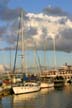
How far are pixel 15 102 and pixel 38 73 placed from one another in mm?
66232

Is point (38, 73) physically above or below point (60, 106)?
above

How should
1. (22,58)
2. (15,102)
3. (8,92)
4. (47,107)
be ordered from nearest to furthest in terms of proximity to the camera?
(47,107), (15,102), (8,92), (22,58)

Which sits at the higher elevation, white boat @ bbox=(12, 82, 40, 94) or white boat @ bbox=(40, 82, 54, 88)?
white boat @ bbox=(40, 82, 54, 88)

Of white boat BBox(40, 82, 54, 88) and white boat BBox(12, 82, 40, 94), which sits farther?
→ white boat BBox(40, 82, 54, 88)

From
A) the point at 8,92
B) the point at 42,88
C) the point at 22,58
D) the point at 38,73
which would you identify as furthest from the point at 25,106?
the point at 38,73

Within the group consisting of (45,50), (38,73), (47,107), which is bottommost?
(47,107)

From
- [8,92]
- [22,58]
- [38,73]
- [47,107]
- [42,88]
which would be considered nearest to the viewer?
[47,107]

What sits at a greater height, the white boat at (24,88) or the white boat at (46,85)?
the white boat at (46,85)

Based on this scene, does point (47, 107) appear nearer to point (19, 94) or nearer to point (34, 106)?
point (34, 106)

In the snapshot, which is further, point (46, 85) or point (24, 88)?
point (46, 85)

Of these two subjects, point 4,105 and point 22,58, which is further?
point 22,58

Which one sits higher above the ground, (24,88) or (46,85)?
(46,85)

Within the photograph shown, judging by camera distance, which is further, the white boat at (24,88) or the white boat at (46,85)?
the white boat at (46,85)

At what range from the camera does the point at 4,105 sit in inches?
2704
